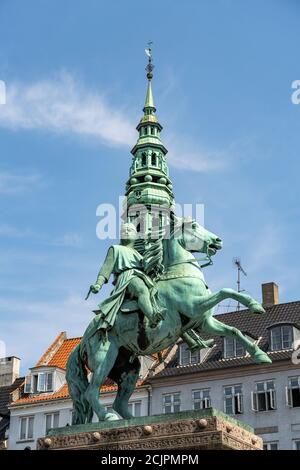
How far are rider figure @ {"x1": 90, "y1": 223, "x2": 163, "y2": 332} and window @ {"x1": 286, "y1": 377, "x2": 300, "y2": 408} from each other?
29045 millimetres


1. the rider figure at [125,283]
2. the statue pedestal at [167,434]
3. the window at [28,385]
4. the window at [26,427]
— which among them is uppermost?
the window at [28,385]

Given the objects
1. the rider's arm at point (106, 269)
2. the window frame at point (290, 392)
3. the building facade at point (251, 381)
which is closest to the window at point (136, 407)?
the building facade at point (251, 381)

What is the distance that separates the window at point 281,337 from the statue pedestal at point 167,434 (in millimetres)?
31453

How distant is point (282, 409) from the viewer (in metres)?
49.0

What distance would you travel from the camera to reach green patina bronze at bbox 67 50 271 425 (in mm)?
19875

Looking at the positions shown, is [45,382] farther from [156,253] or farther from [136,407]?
[156,253]

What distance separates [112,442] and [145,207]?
24.4 metres

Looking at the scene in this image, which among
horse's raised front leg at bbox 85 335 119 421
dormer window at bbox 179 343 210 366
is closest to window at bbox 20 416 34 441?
dormer window at bbox 179 343 210 366

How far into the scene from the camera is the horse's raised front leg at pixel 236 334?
19.8 meters

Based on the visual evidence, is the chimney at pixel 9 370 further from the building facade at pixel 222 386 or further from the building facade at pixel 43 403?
the building facade at pixel 222 386

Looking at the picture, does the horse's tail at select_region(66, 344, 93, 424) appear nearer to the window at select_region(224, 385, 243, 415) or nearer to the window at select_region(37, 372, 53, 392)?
the window at select_region(224, 385, 243, 415)
